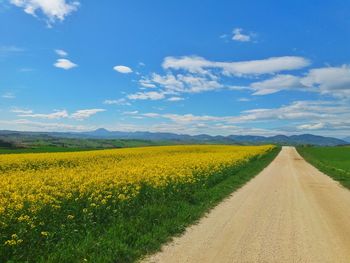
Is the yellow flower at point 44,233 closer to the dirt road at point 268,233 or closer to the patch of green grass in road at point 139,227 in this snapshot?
the patch of green grass in road at point 139,227

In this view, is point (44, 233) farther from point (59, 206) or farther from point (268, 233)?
point (268, 233)

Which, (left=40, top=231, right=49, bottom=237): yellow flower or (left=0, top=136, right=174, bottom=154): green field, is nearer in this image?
(left=40, top=231, right=49, bottom=237): yellow flower

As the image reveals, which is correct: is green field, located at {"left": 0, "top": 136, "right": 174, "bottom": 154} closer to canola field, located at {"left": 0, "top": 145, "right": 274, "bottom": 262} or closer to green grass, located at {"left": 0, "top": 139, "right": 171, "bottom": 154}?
green grass, located at {"left": 0, "top": 139, "right": 171, "bottom": 154}

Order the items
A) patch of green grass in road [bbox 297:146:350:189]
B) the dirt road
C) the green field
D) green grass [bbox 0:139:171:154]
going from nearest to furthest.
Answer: the dirt road, patch of green grass in road [bbox 297:146:350:189], green grass [bbox 0:139:171:154], the green field

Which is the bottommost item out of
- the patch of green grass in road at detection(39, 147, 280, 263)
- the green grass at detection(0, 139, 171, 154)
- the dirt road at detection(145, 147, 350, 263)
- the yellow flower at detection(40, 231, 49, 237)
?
the dirt road at detection(145, 147, 350, 263)

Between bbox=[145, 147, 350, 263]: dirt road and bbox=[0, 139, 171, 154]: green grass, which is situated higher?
bbox=[0, 139, 171, 154]: green grass

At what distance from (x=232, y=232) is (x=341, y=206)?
766cm

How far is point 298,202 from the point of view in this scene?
18.0m

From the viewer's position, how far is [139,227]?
11133 millimetres

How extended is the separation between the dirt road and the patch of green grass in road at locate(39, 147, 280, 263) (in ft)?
1.43

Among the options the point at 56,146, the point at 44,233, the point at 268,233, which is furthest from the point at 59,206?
the point at 56,146

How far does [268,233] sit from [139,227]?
12.0ft

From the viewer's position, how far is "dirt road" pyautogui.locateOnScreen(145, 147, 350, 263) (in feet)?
30.6

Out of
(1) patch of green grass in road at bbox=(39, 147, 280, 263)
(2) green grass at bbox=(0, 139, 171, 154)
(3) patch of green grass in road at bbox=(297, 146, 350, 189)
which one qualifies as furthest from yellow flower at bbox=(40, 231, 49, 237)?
(2) green grass at bbox=(0, 139, 171, 154)
